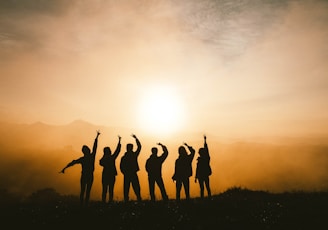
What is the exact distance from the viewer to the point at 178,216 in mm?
12117

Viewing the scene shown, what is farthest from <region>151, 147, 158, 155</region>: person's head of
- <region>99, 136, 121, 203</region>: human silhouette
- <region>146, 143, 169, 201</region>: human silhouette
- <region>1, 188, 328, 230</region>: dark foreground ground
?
<region>1, 188, 328, 230</region>: dark foreground ground

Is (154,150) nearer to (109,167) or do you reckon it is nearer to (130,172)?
(130,172)

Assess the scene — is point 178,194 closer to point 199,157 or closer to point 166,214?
point 199,157

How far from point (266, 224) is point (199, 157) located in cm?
701

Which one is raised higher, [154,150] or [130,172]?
[154,150]

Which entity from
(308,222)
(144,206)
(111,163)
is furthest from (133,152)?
(308,222)

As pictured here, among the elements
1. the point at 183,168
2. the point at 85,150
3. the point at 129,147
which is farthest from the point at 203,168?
the point at 85,150

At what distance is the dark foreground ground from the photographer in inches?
446

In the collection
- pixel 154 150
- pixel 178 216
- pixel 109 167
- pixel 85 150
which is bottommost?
pixel 178 216

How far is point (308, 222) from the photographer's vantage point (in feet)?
38.1

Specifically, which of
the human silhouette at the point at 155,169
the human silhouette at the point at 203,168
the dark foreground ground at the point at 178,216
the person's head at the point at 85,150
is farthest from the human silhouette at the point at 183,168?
the person's head at the point at 85,150

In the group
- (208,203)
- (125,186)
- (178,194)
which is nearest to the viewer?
(208,203)

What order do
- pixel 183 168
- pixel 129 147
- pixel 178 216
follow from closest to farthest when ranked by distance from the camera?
pixel 178 216 → pixel 129 147 → pixel 183 168

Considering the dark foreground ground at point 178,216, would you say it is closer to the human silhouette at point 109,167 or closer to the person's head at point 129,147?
the human silhouette at point 109,167
